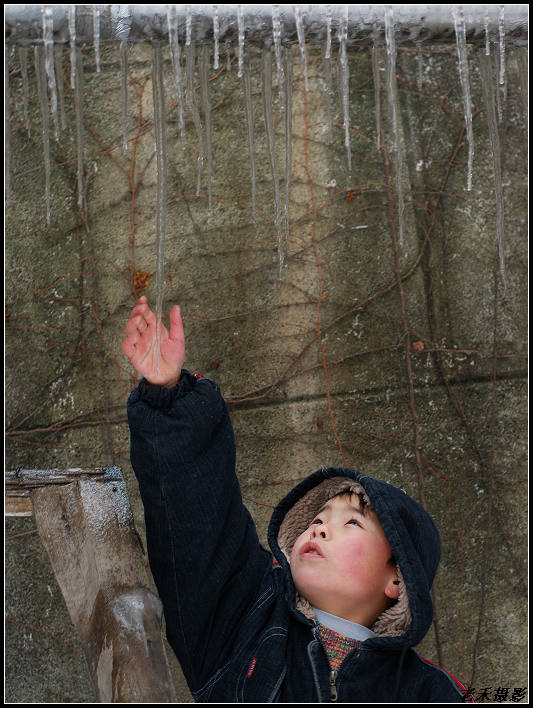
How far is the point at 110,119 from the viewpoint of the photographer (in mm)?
2900

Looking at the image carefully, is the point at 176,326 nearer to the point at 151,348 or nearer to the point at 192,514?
the point at 151,348

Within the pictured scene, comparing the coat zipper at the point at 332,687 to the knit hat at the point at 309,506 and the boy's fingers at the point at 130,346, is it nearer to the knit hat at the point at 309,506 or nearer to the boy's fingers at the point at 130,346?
the knit hat at the point at 309,506

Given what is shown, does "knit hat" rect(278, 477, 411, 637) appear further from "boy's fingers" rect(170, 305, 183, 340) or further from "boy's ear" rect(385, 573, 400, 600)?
"boy's fingers" rect(170, 305, 183, 340)

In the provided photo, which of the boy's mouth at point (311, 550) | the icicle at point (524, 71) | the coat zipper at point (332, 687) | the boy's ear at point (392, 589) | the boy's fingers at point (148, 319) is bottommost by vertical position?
the coat zipper at point (332, 687)

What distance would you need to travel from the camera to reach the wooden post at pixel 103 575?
62.8 inches

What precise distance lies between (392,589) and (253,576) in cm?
36

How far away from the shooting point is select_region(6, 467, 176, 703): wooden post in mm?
1595

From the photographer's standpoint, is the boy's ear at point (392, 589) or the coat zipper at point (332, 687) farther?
the boy's ear at point (392, 589)

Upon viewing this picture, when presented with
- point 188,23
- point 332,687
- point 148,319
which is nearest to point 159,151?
point 188,23

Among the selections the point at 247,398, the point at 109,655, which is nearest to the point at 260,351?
the point at 247,398

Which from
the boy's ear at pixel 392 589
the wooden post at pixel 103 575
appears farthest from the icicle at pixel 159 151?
the boy's ear at pixel 392 589

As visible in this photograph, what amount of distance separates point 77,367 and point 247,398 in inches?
27.6

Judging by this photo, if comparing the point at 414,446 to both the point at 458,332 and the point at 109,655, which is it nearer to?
the point at 458,332

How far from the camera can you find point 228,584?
1.83 m
